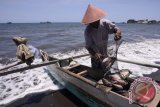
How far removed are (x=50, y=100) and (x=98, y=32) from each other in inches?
115

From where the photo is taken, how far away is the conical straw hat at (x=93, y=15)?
496cm

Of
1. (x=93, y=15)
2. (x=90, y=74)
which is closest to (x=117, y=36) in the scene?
(x=93, y=15)

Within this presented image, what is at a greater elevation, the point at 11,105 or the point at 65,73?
the point at 65,73

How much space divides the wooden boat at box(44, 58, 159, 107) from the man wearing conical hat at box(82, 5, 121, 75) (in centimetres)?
73

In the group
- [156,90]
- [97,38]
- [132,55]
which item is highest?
[97,38]

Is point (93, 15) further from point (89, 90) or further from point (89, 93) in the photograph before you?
point (89, 93)

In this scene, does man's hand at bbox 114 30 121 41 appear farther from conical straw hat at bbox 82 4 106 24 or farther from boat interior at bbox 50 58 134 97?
boat interior at bbox 50 58 134 97

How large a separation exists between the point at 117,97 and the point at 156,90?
33.9 inches

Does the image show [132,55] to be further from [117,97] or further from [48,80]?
[117,97]

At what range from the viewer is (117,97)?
424cm

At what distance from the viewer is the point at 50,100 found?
6699 mm

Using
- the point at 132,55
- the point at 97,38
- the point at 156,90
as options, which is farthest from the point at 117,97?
the point at 132,55

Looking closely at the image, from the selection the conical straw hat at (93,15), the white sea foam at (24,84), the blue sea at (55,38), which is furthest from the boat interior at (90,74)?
the blue sea at (55,38)

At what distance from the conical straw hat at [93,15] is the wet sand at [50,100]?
2736mm
